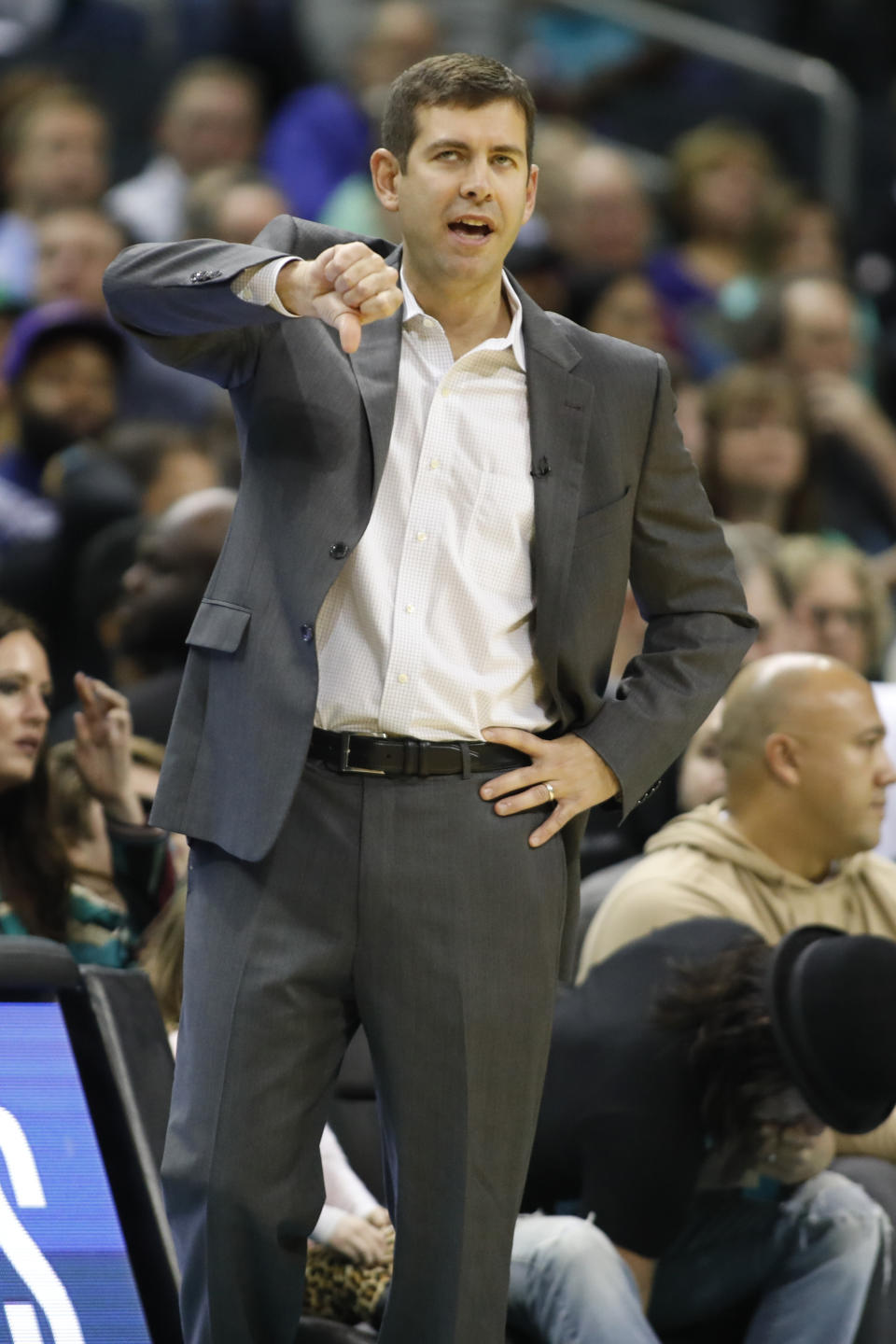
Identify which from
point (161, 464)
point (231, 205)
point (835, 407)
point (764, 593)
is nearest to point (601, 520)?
point (764, 593)

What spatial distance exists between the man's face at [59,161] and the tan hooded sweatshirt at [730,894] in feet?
14.2

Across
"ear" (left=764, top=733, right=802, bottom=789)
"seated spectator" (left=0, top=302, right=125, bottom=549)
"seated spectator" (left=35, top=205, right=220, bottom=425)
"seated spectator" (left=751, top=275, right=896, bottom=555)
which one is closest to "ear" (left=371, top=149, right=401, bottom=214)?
"ear" (left=764, top=733, right=802, bottom=789)

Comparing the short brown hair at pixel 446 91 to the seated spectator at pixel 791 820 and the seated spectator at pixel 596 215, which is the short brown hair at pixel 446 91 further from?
the seated spectator at pixel 596 215

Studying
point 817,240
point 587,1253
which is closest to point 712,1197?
point 587,1253

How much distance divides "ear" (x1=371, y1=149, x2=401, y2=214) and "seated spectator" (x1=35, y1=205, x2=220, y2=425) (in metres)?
4.37

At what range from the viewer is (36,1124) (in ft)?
10.0

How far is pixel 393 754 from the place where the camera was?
2.57 meters

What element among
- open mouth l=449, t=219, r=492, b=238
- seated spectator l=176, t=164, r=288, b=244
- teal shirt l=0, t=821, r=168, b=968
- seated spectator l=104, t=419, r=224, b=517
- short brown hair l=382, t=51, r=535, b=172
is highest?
seated spectator l=176, t=164, r=288, b=244

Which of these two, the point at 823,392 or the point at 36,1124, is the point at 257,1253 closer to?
the point at 36,1124

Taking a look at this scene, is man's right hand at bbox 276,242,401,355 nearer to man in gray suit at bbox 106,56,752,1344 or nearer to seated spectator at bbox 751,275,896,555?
man in gray suit at bbox 106,56,752,1344

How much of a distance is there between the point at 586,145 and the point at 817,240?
1.02 metres

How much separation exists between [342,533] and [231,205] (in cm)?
486

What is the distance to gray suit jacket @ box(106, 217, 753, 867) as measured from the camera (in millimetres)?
2535

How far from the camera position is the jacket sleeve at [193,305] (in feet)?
8.00
